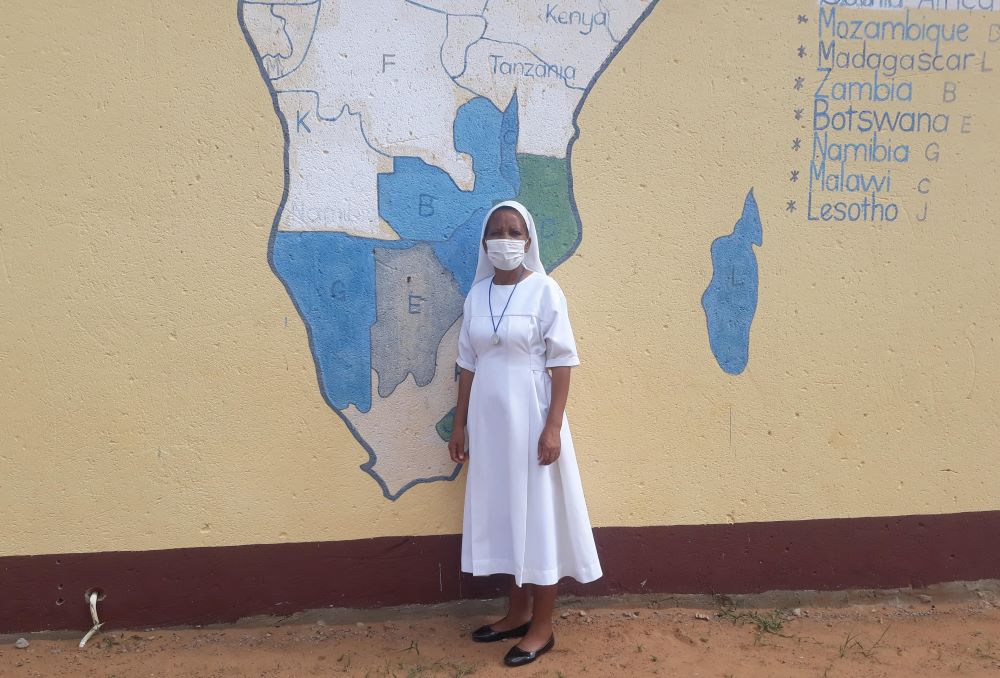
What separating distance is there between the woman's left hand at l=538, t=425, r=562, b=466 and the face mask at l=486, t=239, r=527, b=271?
646mm

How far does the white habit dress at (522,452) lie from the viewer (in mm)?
2883

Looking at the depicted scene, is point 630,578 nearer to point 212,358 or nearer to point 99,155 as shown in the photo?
point 212,358

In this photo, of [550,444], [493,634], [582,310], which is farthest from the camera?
[582,310]

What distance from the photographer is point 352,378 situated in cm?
319

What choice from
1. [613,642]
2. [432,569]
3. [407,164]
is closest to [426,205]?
[407,164]

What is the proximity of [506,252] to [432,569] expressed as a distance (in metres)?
1.45

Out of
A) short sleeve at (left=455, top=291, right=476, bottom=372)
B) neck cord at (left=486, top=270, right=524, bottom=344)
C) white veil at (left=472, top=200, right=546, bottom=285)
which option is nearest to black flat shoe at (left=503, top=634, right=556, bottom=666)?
short sleeve at (left=455, top=291, right=476, bottom=372)

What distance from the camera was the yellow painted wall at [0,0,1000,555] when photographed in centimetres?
303

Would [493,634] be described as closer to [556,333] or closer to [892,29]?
[556,333]

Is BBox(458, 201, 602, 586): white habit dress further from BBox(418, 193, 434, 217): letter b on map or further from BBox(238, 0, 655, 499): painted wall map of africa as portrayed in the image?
BBox(418, 193, 434, 217): letter b on map

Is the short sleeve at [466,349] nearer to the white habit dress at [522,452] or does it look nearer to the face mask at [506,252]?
the white habit dress at [522,452]

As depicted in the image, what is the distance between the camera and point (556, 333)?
2871mm

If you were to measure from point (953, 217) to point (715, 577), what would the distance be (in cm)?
195

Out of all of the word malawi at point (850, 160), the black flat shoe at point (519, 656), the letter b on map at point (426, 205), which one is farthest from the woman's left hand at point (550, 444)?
the word malawi at point (850, 160)
